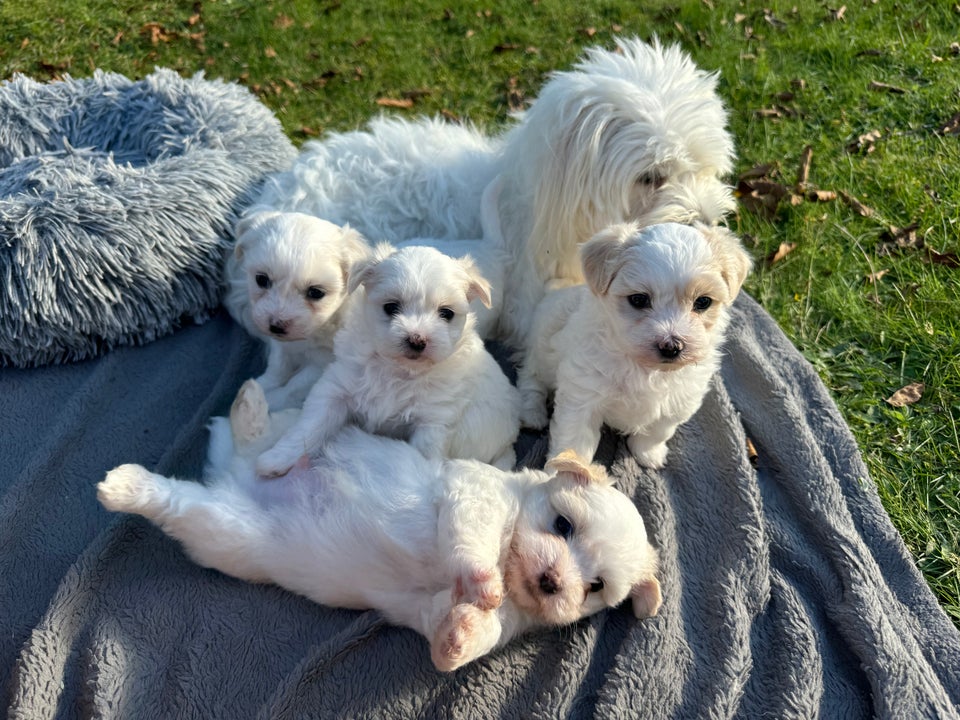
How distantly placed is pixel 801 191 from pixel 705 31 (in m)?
2.35

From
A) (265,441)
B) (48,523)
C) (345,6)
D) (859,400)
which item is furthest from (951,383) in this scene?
(345,6)

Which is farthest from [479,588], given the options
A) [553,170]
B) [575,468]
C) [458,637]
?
[553,170]

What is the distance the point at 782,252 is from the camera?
4.41m

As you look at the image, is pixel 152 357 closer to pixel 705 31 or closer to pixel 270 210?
pixel 270 210

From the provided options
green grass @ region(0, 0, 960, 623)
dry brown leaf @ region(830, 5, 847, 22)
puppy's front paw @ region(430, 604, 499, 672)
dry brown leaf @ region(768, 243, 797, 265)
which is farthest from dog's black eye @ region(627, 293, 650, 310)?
dry brown leaf @ region(830, 5, 847, 22)

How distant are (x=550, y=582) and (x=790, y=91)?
4.86m

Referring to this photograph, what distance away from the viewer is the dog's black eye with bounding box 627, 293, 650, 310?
257cm

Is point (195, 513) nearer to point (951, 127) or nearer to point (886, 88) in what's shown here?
point (951, 127)

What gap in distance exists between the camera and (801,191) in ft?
15.8

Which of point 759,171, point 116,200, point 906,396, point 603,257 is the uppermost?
point 603,257

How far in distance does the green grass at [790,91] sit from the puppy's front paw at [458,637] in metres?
2.10

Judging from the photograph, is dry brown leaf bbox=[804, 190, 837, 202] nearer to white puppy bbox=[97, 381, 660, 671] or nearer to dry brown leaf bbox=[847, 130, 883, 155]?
dry brown leaf bbox=[847, 130, 883, 155]

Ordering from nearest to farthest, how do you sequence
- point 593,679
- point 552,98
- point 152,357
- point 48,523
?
point 593,679, point 48,523, point 552,98, point 152,357

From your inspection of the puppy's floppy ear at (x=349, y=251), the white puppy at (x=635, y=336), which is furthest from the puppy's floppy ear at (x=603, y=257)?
the puppy's floppy ear at (x=349, y=251)
